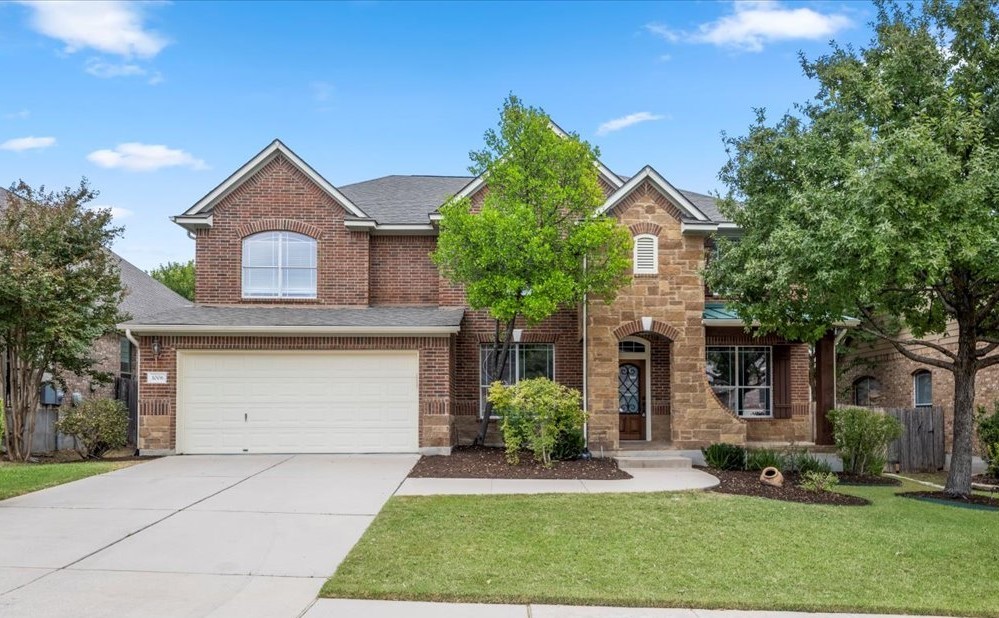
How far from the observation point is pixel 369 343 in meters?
16.1

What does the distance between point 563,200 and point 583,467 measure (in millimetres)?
5124

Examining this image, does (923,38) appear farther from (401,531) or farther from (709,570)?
(401,531)

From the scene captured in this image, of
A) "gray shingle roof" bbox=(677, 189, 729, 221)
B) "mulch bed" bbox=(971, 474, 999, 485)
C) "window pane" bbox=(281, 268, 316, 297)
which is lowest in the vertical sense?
"mulch bed" bbox=(971, 474, 999, 485)

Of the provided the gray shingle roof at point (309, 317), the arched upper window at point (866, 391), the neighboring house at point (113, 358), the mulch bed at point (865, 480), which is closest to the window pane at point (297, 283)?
the gray shingle roof at point (309, 317)

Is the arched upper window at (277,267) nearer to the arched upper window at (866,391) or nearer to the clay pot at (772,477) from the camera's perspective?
the clay pot at (772,477)

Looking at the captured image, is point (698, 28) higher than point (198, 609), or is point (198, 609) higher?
point (698, 28)

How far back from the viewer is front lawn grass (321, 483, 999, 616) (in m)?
6.52

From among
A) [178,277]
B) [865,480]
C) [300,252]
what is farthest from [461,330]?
[178,277]

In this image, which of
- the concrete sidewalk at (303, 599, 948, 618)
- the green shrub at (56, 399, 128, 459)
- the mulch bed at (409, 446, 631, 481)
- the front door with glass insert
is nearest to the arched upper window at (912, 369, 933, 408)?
the front door with glass insert

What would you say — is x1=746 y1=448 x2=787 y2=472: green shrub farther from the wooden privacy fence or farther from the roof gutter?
the roof gutter

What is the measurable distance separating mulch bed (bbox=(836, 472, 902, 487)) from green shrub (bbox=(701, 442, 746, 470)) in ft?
5.81

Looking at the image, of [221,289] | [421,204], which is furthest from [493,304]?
[221,289]

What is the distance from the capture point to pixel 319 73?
17375mm

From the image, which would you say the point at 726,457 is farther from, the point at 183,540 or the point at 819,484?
the point at 183,540
